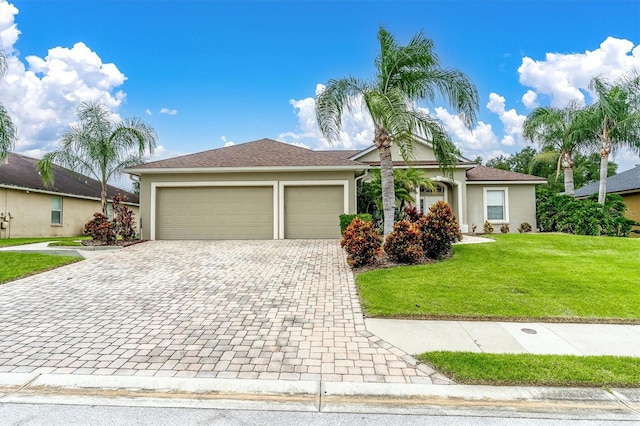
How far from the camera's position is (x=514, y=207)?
16984 mm

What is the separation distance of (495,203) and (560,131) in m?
5.07

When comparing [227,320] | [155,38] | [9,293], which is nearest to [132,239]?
[9,293]

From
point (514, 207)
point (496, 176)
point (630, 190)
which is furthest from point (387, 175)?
point (630, 190)

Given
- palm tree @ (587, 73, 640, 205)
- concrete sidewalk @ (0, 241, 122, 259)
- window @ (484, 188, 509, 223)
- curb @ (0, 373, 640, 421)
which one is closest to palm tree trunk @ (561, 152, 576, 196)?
palm tree @ (587, 73, 640, 205)

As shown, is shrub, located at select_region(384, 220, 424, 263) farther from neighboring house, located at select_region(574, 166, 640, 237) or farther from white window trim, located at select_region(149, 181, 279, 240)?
neighboring house, located at select_region(574, 166, 640, 237)

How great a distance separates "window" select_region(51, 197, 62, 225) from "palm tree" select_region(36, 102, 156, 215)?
20.0 feet

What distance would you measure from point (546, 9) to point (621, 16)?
132 inches

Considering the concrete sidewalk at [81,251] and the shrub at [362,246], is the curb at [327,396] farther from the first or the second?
the concrete sidewalk at [81,251]

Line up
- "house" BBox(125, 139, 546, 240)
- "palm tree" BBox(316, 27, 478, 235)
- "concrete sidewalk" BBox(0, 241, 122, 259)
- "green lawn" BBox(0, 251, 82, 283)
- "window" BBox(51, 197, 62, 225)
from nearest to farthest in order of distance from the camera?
"green lawn" BBox(0, 251, 82, 283)
"palm tree" BBox(316, 27, 478, 235)
"concrete sidewalk" BBox(0, 241, 122, 259)
"house" BBox(125, 139, 546, 240)
"window" BBox(51, 197, 62, 225)

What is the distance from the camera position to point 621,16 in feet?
40.5

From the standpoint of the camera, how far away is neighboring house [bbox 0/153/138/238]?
16094 mm

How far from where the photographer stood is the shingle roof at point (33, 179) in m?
16.3

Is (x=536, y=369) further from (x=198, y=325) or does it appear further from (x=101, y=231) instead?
(x=101, y=231)

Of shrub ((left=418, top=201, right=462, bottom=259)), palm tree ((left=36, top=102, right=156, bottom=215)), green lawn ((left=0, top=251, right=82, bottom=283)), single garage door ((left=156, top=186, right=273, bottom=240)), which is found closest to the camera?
green lawn ((left=0, top=251, right=82, bottom=283))
